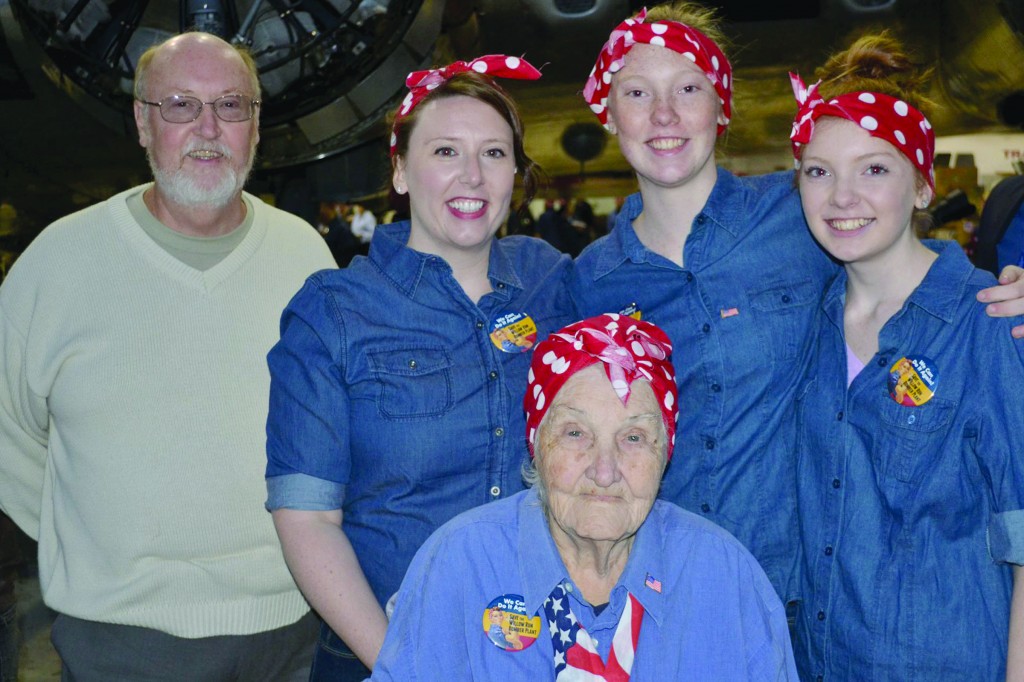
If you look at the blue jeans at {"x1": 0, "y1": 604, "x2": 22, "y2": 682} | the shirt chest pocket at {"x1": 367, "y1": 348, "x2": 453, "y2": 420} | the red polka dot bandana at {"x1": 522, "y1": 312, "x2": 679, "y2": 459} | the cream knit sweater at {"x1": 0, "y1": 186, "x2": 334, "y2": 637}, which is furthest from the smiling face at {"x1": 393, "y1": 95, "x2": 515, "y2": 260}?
the blue jeans at {"x1": 0, "y1": 604, "x2": 22, "y2": 682}

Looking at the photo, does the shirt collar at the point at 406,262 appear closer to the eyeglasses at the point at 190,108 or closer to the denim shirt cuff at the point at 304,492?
the denim shirt cuff at the point at 304,492

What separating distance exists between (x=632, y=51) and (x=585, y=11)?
274 centimetres

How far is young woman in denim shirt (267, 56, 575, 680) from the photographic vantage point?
6.97 feet

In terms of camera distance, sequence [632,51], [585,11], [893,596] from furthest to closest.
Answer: [585,11] < [632,51] < [893,596]

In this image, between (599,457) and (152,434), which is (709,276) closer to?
(599,457)

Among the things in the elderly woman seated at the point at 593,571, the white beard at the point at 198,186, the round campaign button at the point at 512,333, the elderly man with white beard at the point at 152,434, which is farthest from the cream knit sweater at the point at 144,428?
the elderly woman seated at the point at 593,571

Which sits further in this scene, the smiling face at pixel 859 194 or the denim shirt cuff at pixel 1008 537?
the smiling face at pixel 859 194

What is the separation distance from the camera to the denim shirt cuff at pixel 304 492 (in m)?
2.12

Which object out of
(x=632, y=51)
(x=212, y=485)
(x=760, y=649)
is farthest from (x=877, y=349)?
(x=212, y=485)

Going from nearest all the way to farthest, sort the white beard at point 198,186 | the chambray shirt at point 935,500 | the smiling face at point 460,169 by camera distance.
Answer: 1. the chambray shirt at point 935,500
2. the smiling face at point 460,169
3. the white beard at point 198,186

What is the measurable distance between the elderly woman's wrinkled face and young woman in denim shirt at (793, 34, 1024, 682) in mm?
473

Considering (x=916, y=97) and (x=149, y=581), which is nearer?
(x=916, y=97)

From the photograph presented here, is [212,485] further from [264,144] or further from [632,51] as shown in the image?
[264,144]

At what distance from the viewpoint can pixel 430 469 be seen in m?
2.14
